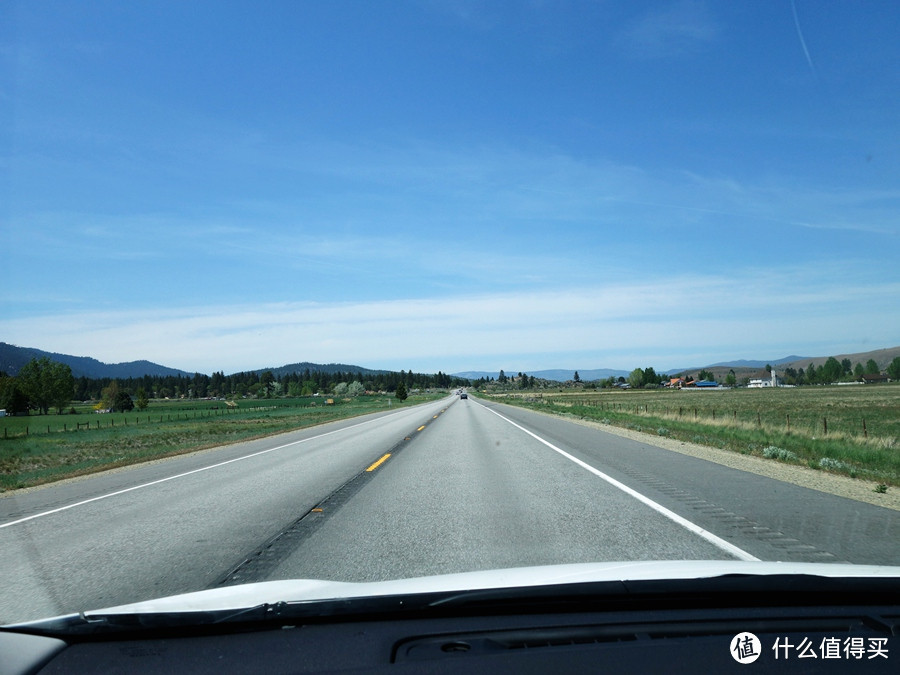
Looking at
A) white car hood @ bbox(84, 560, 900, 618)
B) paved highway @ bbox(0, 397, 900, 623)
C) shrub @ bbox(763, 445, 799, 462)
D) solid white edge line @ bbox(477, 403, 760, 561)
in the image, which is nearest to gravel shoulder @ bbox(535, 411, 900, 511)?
shrub @ bbox(763, 445, 799, 462)

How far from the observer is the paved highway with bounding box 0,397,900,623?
5.81 m

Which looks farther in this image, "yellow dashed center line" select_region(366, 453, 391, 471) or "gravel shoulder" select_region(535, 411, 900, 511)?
"yellow dashed center line" select_region(366, 453, 391, 471)

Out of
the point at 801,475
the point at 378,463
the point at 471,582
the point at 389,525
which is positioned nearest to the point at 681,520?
the point at 389,525

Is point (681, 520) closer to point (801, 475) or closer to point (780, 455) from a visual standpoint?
point (801, 475)

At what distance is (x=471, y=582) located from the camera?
364 cm

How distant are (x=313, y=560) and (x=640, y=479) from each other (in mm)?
7344

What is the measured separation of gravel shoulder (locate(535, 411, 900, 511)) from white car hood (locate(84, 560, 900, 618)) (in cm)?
636

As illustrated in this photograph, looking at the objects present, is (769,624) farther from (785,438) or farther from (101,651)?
(785,438)

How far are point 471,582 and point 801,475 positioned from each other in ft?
35.7

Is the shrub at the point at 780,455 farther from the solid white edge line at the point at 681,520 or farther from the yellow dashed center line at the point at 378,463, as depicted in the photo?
the yellow dashed center line at the point at 378,463

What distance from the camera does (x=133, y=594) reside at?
519 centimetres

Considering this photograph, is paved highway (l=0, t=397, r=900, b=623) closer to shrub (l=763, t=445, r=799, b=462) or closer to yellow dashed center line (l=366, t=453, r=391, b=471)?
yellow dashed center line (l=366, t=453, r=391, b=471)

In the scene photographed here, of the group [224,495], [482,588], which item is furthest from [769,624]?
[224,495]

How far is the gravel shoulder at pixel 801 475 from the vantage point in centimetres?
966
